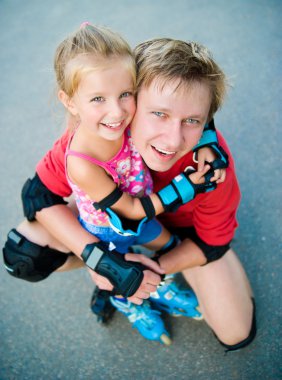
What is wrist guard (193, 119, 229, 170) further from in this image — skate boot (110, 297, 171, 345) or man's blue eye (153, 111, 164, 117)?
skate boot (110, 297, 171, 345)

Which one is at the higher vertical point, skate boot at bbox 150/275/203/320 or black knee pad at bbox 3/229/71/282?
black knee pad at bbox 3/229/71/282

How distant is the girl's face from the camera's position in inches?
48.3

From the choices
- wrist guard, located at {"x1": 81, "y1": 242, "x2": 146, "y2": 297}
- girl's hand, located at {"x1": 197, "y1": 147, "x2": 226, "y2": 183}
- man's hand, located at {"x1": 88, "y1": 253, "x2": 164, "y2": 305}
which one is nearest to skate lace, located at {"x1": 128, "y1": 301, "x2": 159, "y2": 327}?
man's hand, located at {"x1": 88, "y1": 253, "x2": 164, "y2": 305}

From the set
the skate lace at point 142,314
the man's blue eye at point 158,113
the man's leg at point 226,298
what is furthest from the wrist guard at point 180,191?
the skate lace at point 142,314

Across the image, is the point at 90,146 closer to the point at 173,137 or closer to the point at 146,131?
the point at 146,131

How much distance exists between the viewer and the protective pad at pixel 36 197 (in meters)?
1.77

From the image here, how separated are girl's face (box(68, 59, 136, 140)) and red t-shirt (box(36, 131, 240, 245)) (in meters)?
0.41

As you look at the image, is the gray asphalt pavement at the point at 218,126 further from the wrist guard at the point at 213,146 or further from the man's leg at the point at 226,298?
the wrist guard at the point at 213,146

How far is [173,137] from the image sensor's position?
137cm

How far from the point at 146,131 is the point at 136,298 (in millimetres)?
787

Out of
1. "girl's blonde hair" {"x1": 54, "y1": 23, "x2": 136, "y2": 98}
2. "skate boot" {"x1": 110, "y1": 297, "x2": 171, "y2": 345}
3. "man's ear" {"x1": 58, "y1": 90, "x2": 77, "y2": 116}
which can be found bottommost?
"skate boot" {"x1": 110, "y1": 297, "x2": 171, "y2": 345}

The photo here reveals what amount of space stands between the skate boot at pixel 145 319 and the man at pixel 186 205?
0.24 metres

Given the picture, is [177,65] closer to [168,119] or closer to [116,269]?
[168,119]

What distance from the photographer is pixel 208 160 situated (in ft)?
4.94
